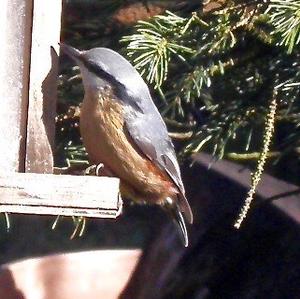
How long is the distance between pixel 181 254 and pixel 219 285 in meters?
0.12

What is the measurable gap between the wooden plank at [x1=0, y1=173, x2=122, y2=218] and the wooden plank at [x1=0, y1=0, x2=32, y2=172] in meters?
0.27

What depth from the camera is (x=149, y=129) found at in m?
2.70

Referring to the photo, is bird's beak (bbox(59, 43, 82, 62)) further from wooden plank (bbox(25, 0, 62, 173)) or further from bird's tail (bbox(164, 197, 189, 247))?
bird's tail (bbox(164, 197, 189, 247))

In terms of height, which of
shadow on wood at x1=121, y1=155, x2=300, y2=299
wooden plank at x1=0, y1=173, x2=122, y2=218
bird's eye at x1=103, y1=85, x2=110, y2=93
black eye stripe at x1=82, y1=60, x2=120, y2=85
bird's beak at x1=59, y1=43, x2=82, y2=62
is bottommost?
shadow on wood at x1=121, y1=155, x2=300, y2=299

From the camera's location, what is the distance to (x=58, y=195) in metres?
2.23

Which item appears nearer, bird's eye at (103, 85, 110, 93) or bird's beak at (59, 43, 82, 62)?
bird's beak at (59, 43, 82, 62)

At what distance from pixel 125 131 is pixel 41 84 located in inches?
10.3

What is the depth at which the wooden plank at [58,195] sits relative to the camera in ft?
7.26

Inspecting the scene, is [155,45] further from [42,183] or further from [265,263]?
[265,263]

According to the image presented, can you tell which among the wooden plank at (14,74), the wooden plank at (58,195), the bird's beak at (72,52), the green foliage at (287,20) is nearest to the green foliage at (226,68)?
the green foliage at (287,20)

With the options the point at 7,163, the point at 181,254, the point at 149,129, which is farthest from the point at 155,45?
the point at 181,254

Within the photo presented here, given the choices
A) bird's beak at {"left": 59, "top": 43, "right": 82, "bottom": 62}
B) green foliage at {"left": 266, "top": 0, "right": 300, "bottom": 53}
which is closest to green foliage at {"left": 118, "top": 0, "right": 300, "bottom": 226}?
green foliage at {"left": 266, "top": 0, "right": 300, "bottom": 53}

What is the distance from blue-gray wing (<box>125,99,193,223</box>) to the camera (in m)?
2.71

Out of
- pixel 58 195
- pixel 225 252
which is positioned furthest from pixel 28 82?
pixel 225 252
